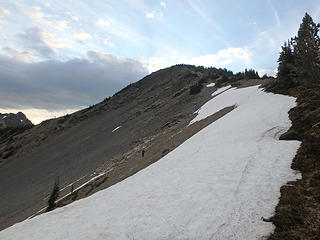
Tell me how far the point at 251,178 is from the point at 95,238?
652 centimetres

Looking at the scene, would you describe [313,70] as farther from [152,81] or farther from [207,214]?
[152,81]

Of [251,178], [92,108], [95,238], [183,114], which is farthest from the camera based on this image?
[92,108]

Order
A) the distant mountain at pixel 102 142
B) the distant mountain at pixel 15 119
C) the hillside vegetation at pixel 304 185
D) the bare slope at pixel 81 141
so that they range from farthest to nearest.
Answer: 1. the distant mountain at pixel 15 119
2. the bare slope at pixel 81 141
3. the distant mountain at pixel 102 142
4. the hillside vegetation at pixel 304 185

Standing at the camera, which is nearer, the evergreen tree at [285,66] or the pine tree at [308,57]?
the pine tree at [308,57]

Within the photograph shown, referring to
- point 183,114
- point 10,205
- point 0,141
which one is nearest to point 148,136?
point 183,114

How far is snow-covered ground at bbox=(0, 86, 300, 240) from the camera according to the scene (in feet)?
24.9

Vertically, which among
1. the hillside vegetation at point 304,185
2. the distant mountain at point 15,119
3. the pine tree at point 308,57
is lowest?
the hillside vegetation at point 304,185

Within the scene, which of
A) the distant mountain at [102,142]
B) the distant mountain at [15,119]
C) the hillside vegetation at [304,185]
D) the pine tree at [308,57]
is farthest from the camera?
the distant mountain at [15,119]

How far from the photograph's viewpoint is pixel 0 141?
90.8m

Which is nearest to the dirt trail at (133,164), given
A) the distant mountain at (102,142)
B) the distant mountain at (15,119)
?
the distant mountain at (102,142)

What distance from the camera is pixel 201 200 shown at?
9141 mm

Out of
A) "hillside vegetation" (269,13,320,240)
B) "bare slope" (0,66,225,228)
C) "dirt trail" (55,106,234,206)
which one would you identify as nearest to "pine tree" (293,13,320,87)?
"hillside vegetation" (269,13,320,240)

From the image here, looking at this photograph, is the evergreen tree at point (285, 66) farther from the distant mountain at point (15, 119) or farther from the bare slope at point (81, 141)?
the distant mountain at point (15, 119)

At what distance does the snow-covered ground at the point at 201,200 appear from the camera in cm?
759
